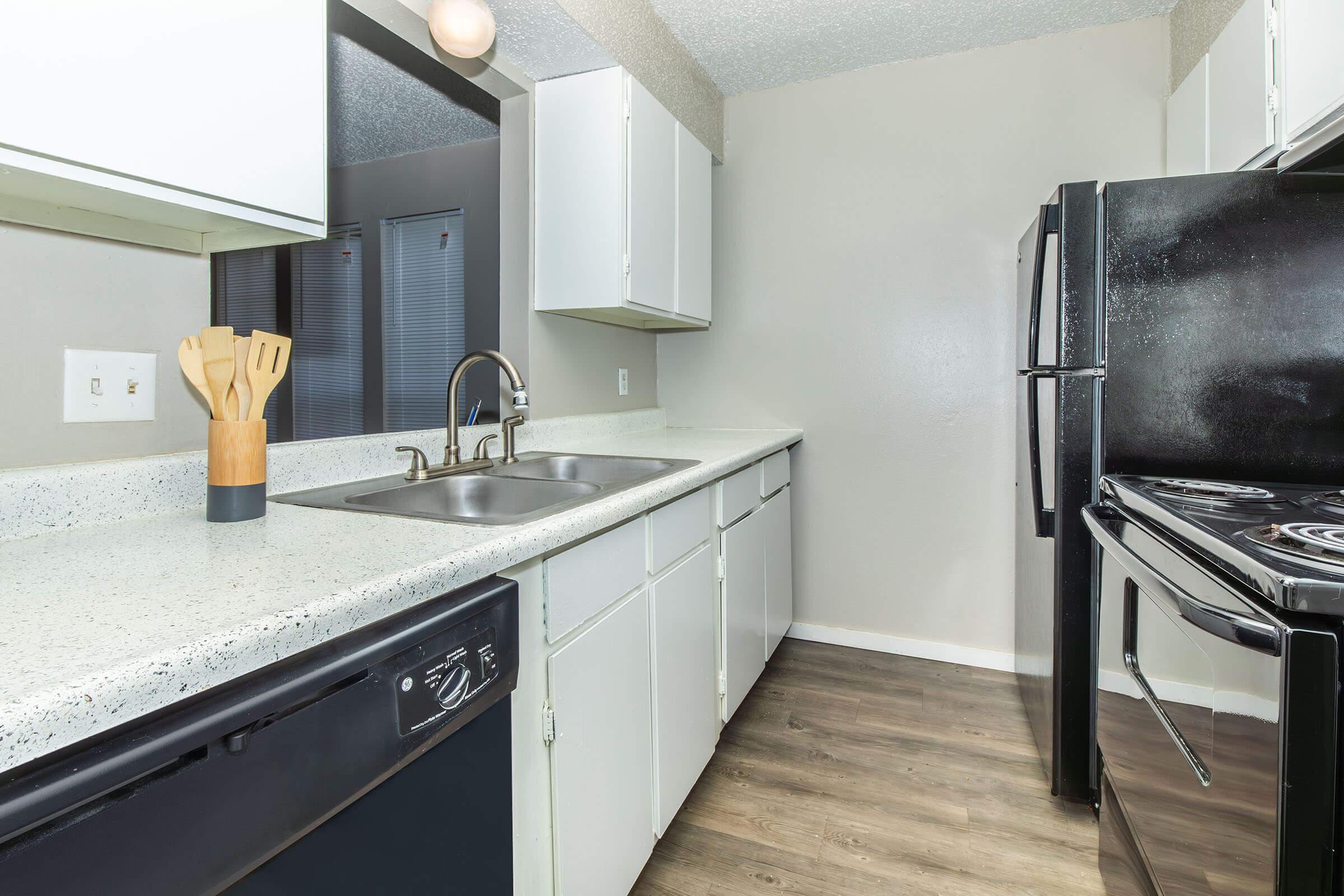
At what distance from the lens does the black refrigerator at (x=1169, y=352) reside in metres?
1.39

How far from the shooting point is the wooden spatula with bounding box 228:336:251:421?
995 millimetres

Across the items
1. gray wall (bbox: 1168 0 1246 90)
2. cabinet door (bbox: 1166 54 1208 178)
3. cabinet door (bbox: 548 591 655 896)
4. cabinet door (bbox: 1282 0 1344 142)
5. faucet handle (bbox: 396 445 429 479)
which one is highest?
gray wall (bbox: 1168 0 1246 90)

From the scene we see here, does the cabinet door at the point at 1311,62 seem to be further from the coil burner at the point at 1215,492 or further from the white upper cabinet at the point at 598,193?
the white upper cabinet at the point at 598,193

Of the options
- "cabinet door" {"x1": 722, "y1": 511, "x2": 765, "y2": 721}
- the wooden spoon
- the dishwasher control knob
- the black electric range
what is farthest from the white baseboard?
the wooden spoon

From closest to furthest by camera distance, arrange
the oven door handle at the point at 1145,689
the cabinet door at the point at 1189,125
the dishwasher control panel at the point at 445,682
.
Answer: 1. the dishwasher control panel at the point at 445,682
2. the oven door handle at the point at 1145,689
3. the cabinet door at the point at 1189,125

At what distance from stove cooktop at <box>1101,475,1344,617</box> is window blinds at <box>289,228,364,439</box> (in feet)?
11.2

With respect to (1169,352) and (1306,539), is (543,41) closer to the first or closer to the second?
(1169,352)

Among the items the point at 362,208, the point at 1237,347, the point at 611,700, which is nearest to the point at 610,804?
the point at 611,700

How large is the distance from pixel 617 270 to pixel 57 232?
1245 millimetres

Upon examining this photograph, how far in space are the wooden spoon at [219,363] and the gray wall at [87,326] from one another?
0.78 ft

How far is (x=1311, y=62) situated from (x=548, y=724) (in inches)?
73.9

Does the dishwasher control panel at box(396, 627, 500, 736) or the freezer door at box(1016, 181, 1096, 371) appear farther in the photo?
the freezer door at box(1016, 181, 1096, 371)

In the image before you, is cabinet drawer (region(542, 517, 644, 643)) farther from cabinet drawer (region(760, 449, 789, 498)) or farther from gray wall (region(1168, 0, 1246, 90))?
gray wall (region(1168, 0, 1246, 90))

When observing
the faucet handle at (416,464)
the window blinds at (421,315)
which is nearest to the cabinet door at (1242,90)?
the faucet handle at (416,464)
